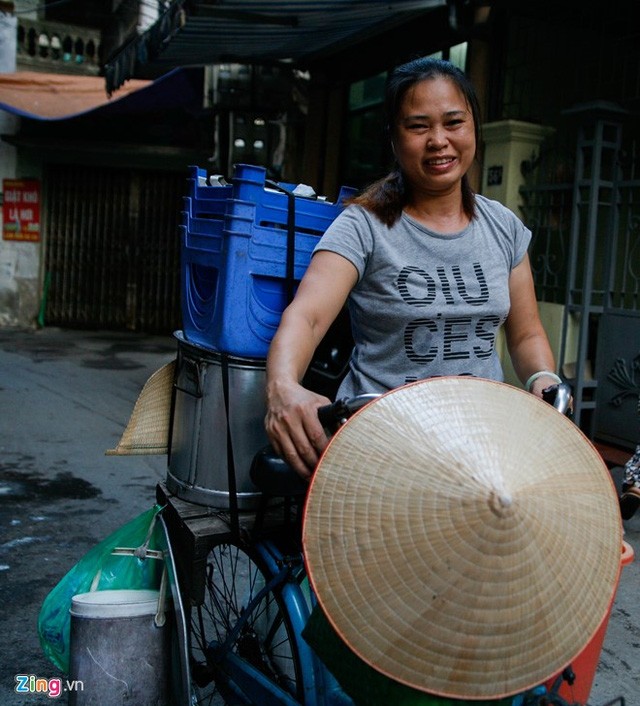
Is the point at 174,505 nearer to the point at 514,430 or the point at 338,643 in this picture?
the point at 338,643

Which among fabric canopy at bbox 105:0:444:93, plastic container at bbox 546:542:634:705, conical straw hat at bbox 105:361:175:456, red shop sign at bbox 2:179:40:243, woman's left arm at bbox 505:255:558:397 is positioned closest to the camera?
plastic container at bbox 546:542:634:705

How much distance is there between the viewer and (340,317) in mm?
2371

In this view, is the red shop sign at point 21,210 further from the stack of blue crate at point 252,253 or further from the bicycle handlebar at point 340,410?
the bicycle handlebar at point 340,410

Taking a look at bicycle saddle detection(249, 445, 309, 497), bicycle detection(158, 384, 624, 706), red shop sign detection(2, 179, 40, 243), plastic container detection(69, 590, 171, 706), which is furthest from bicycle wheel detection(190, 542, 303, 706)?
red shop sign detection(2, 179, 40, 243)

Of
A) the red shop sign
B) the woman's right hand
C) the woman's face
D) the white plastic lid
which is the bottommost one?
the white plastic lid

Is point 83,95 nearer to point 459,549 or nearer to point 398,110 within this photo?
point 398,110

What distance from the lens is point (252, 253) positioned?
7.01 ft

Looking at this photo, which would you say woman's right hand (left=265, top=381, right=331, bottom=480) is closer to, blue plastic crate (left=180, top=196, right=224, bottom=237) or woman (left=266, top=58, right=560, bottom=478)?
woman (left=266, top=58, right=560, bottom=478)

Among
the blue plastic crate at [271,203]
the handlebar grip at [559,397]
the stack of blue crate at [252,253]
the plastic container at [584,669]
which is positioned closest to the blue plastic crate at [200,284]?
the stack of blue crate at [252,253]

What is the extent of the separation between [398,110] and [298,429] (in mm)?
790

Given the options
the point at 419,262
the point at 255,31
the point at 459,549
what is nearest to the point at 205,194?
the point at 419,262

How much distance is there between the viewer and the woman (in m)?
1.80

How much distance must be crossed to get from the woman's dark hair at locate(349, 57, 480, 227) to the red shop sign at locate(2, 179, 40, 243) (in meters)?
11.3

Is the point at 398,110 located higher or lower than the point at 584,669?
higher
